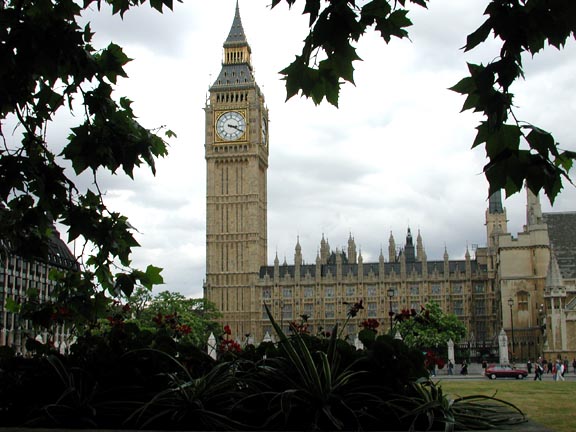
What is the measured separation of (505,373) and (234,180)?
5573 centimetres

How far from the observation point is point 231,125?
85625mm

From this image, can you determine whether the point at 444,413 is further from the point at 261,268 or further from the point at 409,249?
the point at 409,249

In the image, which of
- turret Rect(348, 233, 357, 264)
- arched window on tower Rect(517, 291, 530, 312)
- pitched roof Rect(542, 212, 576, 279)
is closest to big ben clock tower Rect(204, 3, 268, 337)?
turret Rect(348, 233, 357, 264)

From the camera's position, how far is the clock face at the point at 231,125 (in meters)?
85.4

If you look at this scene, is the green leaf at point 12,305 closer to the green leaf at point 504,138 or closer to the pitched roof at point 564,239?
the green leaf at point 504,138

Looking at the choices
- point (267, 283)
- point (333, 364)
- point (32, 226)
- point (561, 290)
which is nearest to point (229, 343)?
point (32, 226)

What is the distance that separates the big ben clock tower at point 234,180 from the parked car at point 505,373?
50.8m

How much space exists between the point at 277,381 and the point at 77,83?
104 inches

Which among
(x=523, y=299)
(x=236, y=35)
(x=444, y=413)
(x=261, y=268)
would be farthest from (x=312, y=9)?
(x=236, y=35)

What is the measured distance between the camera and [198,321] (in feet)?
204

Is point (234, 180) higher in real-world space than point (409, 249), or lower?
higher

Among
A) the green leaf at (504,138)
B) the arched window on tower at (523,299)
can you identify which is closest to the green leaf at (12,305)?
the green leaf at (504,138)

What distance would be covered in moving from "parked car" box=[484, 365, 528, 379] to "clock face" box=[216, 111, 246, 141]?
56151 mm

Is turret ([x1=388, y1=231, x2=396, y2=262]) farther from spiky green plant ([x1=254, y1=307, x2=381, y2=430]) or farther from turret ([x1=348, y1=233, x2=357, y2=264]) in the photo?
spiky green plant ([x1=254, y1=307, x2=381, y2=430])
